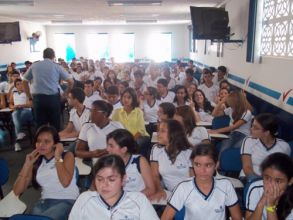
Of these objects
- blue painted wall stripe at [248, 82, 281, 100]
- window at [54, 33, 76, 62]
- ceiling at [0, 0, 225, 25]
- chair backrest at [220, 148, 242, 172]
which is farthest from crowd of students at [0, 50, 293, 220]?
window at [54, 33, 76, 62]

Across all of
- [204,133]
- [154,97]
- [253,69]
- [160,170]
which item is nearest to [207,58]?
[253,69]

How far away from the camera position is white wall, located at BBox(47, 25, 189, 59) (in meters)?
16.4

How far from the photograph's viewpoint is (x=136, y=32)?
1655 centimetres

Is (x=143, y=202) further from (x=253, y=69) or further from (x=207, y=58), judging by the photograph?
(x=207, y=58)

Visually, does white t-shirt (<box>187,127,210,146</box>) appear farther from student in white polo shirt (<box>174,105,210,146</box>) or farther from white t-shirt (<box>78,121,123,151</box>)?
white t-shirt (<box>78,121,123,151</box>)

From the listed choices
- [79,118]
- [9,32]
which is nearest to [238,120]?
[79,118]

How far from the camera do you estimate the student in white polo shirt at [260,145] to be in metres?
2.70

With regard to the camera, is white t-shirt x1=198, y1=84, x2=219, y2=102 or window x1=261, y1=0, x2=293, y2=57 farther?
white t-shirt x1=198, y1=84, x2=219, y2=102

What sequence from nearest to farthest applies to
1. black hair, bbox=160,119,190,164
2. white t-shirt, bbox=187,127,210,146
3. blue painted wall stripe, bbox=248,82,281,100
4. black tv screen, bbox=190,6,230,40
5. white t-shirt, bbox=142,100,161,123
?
black hair, bbox=160,119,190,164 → white t-shirt, bbox=187,127,210,146 → blue painted wall stripe, bbox=248,82,281,100 → white t-shirt, bbox=142,100,161,123 → black tv screen, bbox=190,6,230,40

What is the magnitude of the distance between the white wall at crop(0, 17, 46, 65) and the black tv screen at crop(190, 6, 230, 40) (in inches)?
306

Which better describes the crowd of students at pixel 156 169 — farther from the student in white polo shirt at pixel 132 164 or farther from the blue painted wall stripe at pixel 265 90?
the blue painted wall stripe at pixel 265 90

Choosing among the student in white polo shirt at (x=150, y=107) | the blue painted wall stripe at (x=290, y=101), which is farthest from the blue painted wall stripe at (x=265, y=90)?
the student in white polo shirt at (x=150, y=107)

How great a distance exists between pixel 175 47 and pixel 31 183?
15.0 m

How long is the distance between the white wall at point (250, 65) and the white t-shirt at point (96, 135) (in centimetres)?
229
